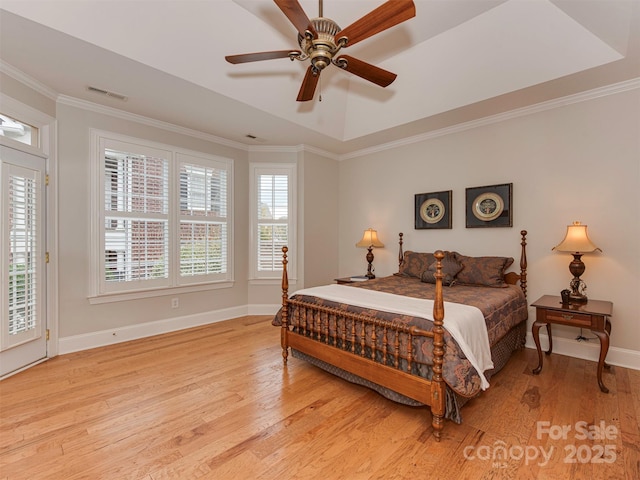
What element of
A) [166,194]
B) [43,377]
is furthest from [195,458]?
[166,194]

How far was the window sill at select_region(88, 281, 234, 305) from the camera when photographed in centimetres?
362

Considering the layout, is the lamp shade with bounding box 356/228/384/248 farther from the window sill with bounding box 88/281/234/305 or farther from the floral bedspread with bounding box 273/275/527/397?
the window sill with bounding box 88/281/234/305

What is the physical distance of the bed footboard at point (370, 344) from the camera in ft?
6.48

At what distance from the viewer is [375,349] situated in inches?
93.4

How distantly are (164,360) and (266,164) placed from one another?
3.25 meters

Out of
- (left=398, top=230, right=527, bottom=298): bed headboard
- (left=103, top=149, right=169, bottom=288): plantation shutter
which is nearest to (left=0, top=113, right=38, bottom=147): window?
(left=103, top=149, right=169, bottom=288): plantation shutter

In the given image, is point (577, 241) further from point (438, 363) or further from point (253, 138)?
point (253, 138)

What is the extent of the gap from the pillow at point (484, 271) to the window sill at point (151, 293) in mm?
3435

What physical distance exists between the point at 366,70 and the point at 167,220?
125 inches

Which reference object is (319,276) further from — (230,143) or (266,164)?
(230,143)

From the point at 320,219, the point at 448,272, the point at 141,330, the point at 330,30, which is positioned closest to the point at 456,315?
the point at 448,272

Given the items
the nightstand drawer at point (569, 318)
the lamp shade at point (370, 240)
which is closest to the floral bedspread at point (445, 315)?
the nightstand drawer at point (569, 318)

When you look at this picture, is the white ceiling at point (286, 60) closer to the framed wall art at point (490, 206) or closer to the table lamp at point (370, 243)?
the framed wall art at point (490, 206)

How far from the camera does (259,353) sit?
134 inches
